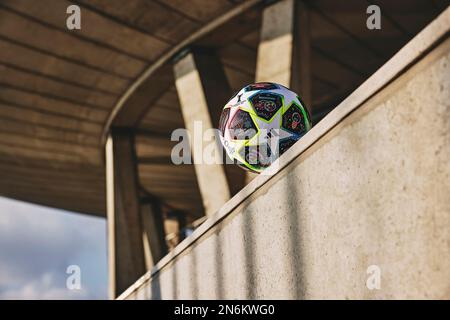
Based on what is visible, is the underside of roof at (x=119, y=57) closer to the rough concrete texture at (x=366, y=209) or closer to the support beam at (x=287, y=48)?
the support beam at (x=287, y=48)

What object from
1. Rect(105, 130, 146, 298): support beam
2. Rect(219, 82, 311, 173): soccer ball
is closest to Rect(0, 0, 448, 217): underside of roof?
Rect(105, 130, 146, 298): support beam

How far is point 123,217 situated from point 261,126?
8875 millimetres

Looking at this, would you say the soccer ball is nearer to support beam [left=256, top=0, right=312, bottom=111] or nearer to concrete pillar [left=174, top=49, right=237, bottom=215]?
support beam [left=256, top=0, right=312, bottom=111]

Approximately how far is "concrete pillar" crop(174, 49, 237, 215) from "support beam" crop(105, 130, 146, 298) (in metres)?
3.51

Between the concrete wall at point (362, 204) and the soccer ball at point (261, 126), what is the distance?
60cm

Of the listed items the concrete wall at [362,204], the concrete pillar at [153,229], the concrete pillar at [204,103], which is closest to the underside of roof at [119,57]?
the concrete pillar at [204,103]

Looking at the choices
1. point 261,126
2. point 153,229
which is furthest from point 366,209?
point 153,229

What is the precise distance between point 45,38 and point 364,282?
26.3 feet

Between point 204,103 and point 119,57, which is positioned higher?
point 119,57

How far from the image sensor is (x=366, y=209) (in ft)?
9.35

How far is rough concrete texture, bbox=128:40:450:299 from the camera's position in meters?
2.48

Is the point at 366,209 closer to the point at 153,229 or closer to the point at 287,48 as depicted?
the point at 287,48

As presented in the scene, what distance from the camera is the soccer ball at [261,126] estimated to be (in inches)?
175
